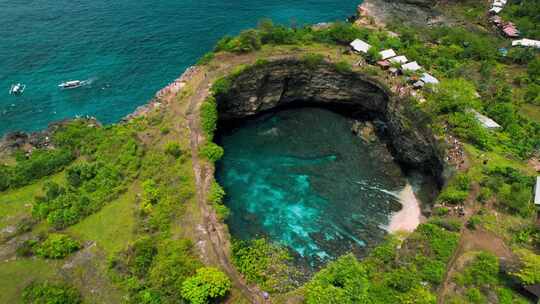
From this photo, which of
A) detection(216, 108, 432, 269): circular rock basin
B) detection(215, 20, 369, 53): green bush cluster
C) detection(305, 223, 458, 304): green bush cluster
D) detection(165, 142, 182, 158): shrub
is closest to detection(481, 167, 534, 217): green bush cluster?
detection(305, 223, 458, 304): green bush cluster

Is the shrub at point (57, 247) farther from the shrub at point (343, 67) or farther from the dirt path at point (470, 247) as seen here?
the shrub at point (343, 67)

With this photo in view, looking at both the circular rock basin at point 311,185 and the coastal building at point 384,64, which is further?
the coastal building at point 384,64

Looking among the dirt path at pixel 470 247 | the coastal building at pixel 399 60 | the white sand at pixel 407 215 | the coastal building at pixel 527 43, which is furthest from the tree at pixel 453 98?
the coastal building at pixel 527 43

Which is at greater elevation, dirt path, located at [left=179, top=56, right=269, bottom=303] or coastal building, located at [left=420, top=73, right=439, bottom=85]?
coastal building, located at [left=420, top=73, right=439, bottom=85]

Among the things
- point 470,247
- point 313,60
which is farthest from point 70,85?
point 470,247

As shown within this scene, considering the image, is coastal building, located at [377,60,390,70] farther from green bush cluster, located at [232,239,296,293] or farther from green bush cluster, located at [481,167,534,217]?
green bush cluster, located at [232,239,296,293]

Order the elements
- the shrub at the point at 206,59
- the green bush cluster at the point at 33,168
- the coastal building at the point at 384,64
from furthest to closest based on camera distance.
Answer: the shrub at the point at 206,59 → the coastal building at the point at 384,64 → the green bush cluster at the point at 33,168
